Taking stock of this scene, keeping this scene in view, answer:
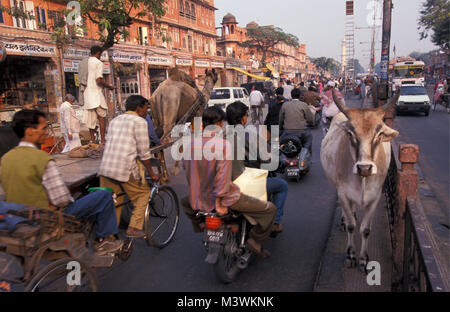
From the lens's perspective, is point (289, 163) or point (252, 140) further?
point (289, 163)

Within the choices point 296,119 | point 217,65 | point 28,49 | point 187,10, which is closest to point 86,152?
point 296,119

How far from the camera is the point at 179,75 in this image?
764cm

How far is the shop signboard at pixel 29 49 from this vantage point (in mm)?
15766

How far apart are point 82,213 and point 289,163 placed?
15.7 ft

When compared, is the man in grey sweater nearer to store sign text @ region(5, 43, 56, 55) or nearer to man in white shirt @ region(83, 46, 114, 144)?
man in white shirt @ region(83, 46, 114, 144)

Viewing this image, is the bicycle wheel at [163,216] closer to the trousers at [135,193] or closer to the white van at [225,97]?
the trousers at [135,193]

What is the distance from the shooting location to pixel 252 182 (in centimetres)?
371

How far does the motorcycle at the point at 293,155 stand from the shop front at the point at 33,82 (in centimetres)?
1444

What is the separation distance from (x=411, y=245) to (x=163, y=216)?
3.07 metres

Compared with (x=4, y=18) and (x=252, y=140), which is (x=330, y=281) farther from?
(x=4, y=18)

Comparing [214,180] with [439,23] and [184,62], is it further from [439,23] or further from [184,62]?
[439,23]

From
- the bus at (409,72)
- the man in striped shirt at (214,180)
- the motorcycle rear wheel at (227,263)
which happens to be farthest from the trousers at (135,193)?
the bus at (409,72)
